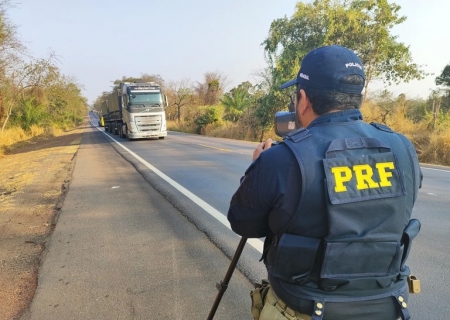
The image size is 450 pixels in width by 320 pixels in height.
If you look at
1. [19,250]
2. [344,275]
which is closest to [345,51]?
[344,275]

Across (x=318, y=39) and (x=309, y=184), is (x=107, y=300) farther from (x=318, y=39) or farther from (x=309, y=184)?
(x=318, y=39)

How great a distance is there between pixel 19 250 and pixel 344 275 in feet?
13.5

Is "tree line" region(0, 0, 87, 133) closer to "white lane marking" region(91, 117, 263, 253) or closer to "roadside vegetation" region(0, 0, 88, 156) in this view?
"roadside vegetation" region(0, 0, 88, 156)

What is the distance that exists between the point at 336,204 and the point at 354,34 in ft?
74.1

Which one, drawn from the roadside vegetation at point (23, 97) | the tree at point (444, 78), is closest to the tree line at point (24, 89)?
the roadside vegetation at point (23, 97)

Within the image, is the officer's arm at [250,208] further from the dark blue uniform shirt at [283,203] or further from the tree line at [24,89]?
the tree line at [24,89]

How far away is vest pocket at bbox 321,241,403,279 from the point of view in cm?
137

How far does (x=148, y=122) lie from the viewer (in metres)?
21.9

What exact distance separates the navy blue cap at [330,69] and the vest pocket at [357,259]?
2.10 ft

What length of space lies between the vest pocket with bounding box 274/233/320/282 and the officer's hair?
21.5 inches

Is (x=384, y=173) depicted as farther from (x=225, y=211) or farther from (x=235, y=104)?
(x=235, y=104)

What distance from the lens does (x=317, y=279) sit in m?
1.42

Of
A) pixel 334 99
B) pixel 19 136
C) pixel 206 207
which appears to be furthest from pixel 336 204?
pixel 19 136

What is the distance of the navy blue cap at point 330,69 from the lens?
151cm
